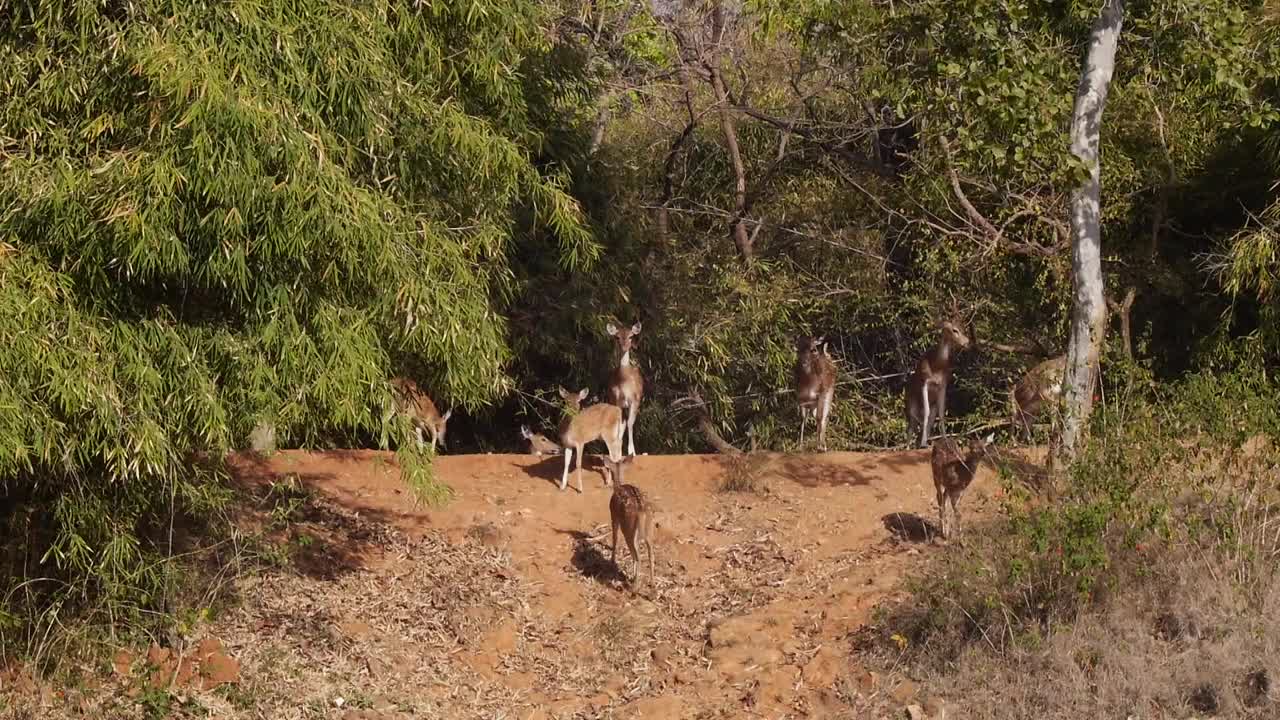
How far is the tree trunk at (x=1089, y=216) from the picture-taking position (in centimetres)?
1468

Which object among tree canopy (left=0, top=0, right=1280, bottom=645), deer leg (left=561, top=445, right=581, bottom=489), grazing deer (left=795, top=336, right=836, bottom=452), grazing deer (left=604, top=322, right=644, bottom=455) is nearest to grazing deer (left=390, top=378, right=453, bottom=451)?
tree canopy (left=0, top=0, right=1280, bottom=645)

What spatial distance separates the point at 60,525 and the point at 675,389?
35.9ft

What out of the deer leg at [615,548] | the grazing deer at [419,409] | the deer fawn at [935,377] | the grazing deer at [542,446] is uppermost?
the deer fawn at [935,377]

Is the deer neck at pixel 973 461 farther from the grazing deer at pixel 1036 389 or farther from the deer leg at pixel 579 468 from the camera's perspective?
the deer leg at pixel 579 468

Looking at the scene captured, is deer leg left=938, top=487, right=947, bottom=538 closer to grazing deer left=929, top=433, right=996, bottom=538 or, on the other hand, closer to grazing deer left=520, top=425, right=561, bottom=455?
grazing deer left=929, top=433, right=996, bottom=538

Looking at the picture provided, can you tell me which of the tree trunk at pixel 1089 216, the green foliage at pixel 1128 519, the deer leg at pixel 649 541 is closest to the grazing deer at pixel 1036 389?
the tree trunk at pixel 1089 216

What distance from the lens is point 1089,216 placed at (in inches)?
596

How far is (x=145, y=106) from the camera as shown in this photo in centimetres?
1048

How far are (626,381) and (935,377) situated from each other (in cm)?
371

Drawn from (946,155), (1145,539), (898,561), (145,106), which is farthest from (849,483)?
(145,106)

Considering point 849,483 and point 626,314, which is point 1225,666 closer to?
point 849,483

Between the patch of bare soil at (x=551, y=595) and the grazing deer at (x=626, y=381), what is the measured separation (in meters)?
0.73

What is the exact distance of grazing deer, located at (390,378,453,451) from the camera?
14.2 metres

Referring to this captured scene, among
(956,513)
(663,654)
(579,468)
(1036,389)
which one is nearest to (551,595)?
(663,654)
